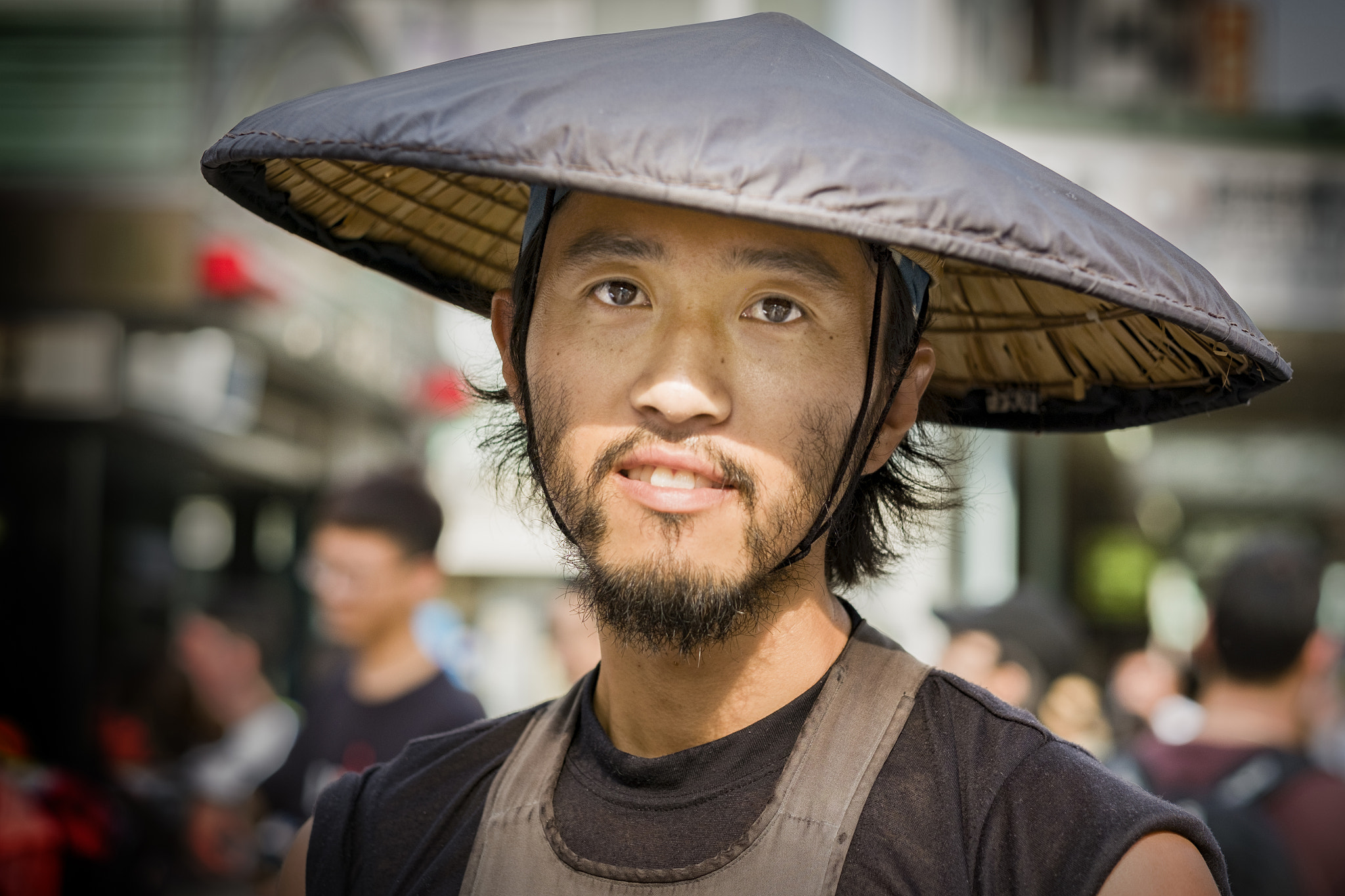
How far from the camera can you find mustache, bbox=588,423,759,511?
1.47m

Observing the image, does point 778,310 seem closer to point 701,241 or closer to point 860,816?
point 701,241

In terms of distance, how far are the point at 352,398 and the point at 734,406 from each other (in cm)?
1017

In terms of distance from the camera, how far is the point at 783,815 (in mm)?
1494

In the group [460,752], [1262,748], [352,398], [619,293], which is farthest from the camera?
[352,398]

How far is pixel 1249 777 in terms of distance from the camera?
129 inches

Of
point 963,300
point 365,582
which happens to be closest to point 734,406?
point 963,300

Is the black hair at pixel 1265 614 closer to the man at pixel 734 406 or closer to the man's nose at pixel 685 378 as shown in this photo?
the man at pixel 734 406

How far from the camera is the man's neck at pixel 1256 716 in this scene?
135 inches

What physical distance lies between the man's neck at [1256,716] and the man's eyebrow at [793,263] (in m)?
2.47

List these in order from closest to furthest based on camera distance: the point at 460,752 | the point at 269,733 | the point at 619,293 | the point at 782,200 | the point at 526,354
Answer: the point at 782,200, the point at 619,293, the point at 526,354, the point at 460,752, the point at 269,733

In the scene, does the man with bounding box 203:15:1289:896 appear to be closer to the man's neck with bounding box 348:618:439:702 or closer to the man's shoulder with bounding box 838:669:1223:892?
the man's shoulder with bounding box 838:669:1223:892

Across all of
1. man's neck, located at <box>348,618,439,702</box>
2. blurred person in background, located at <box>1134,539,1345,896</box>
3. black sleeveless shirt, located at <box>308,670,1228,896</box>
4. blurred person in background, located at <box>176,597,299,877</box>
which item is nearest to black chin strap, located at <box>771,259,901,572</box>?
black sleeveless shirt, located at <box>308,670,1228,896</box>

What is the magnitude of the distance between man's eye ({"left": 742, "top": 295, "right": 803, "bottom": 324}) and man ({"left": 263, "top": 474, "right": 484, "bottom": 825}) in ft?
8.50

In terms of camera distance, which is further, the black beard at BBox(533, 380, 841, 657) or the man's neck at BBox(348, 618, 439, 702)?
the man's neck at BBox(348, 618, 439, 702)
